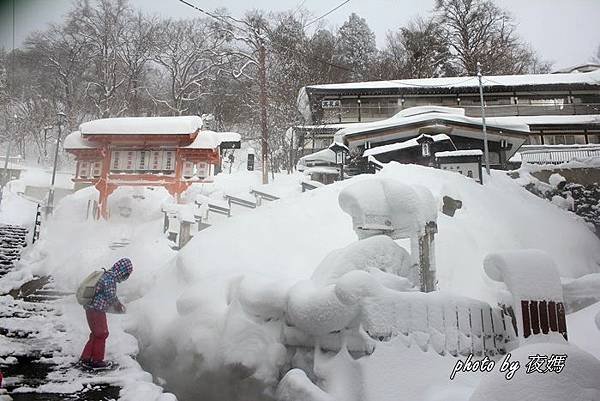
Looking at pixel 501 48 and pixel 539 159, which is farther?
pixel 539 159

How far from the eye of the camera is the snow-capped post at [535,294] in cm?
172

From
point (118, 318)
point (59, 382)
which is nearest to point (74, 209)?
point (118, 318)

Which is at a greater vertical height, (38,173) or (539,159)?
(539,159)

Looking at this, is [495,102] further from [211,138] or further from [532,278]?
[532,278]

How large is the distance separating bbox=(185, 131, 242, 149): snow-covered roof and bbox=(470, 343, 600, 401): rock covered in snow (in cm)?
360

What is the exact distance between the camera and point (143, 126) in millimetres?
3561

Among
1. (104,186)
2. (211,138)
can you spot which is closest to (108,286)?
(104,186)

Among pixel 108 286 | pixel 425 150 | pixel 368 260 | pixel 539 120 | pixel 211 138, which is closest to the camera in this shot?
pixel 368 260

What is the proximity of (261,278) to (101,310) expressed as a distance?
115 cm

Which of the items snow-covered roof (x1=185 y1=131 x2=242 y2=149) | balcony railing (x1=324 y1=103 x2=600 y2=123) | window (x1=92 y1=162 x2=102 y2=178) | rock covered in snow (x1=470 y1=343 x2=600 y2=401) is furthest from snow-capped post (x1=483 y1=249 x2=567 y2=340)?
window (x1=92 y1=162 x2=102 y2=178)

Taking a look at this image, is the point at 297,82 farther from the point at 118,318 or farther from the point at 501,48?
the point at 118,318

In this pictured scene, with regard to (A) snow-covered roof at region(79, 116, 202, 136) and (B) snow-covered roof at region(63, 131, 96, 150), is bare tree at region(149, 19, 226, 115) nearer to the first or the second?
(A) snow-covered roof at region(79, 116, 202, 136)

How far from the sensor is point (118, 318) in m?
2.88

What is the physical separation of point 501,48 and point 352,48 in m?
1.27
